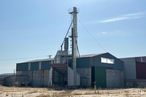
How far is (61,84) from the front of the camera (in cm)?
5319

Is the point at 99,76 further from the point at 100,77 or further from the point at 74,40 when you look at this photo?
the point at 74,40

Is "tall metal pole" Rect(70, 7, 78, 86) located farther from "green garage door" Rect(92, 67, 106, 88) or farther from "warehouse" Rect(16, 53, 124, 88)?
"green garage door" Rect(92, 67, 106, 88)

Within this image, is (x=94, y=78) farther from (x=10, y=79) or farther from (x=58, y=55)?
(x=10, y=79)

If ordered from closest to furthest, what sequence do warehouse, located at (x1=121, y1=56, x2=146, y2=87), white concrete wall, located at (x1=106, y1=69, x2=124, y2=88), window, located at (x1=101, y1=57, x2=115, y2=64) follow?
window, located at (x1=101, y1=57, x2=115, y2=64)
white concrete wall, located at (x1=106, y1=69, x2=124, y2=88)
warehouse, located at (x1=121, y1=56, x2=146, y2=87)

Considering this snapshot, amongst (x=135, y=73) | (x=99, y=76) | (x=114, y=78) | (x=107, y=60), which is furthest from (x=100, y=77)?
(x=135, y=73)

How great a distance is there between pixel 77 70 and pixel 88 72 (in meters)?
2.73

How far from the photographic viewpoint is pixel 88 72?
169 ft

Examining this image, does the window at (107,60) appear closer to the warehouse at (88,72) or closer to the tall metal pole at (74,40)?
the warehouse at (88,72)

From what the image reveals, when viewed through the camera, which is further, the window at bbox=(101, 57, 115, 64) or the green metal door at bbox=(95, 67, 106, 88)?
the window at bbox=(101, 57, 115, 64)

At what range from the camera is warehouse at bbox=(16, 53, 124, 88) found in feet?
168

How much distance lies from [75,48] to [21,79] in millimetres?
16368

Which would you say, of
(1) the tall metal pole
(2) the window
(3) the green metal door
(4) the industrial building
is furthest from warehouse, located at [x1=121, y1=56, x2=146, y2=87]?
(1) the tall metal pole

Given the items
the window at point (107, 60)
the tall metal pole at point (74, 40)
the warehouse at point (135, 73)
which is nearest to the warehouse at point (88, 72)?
the window at point (107, 60)

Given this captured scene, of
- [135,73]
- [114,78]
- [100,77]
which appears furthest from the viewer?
[135,73]
